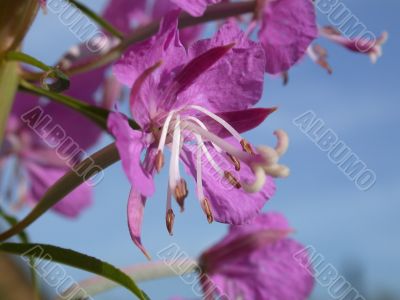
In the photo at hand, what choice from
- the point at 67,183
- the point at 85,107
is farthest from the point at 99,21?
the point at 67,183

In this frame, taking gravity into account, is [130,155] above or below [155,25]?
below

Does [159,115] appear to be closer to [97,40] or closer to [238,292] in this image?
[97,40]

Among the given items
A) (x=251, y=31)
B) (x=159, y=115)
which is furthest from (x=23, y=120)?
(x=159, y=115)

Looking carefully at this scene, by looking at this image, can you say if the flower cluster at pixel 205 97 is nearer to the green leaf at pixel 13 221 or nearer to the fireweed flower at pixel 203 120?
the fireweed flower at pixel 203 120

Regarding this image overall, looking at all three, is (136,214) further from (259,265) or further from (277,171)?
(259,265)

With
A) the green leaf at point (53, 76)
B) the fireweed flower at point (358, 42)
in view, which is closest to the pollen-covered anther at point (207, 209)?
the green leaf at point (53, 76)

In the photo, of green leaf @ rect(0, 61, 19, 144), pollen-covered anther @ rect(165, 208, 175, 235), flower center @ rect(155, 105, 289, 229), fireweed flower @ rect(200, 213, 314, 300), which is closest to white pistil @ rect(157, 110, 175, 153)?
flower center @ rect(155, 105, 289, 229)

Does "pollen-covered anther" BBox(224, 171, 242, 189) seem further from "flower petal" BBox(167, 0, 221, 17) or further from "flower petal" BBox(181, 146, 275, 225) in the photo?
"flower petal" BBox(167, 0, 221, 17)
